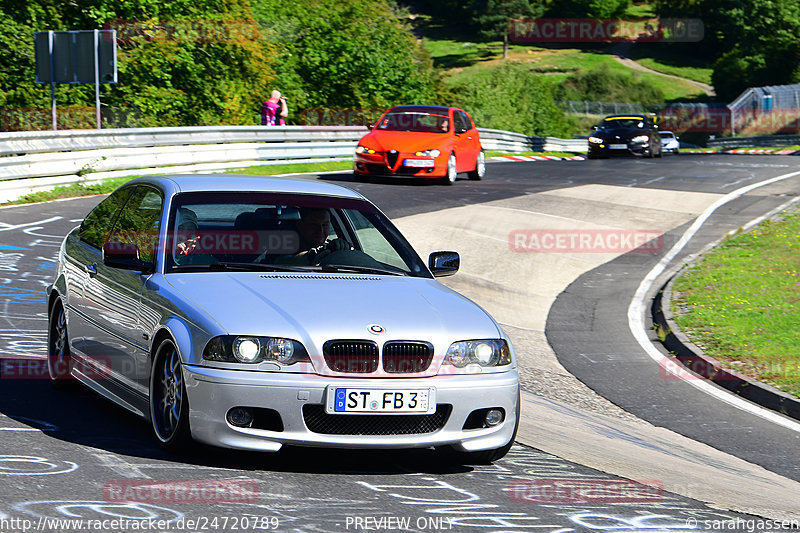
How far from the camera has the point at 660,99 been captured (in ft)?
370

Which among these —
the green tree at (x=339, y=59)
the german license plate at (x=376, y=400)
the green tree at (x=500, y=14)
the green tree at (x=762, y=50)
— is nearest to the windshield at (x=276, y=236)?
the german license plate at (x=376, y=400)

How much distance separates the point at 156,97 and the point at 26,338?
78.5 ft

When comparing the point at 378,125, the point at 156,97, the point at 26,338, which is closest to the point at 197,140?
the point at 378,125

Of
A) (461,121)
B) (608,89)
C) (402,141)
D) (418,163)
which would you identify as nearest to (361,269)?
(418,163)

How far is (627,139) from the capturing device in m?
37.6

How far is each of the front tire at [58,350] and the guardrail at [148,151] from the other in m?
11.3

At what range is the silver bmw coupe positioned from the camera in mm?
5438

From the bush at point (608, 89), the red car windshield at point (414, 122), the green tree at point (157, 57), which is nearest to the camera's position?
the red car windshield at point (414, 122)

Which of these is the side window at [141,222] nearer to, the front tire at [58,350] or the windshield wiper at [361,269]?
the front tire at [58,350]

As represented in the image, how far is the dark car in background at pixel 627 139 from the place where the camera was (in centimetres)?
3753

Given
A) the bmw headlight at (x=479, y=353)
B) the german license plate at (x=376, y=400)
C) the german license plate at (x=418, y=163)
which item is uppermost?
the german license plate at (x=418, y=163)

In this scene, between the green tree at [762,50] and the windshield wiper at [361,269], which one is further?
the green tree at [762,50]

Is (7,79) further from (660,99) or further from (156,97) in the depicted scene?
(660,99)

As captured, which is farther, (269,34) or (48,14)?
(269,34)
